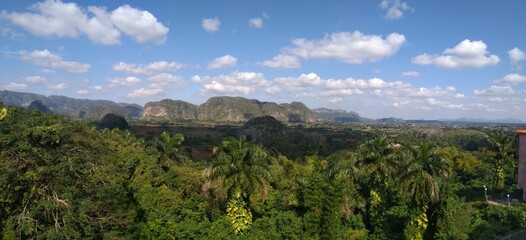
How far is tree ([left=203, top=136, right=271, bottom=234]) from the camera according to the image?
20672 millimetres

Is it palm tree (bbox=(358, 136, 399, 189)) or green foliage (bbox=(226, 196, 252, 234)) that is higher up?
palm tree (bbox=(358, 136, 399, 189))

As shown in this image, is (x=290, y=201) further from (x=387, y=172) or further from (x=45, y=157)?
(x=45, y=157)

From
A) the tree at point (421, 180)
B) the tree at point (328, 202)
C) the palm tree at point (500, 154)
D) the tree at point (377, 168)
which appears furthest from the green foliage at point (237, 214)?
the palm tree at point (500, 154)

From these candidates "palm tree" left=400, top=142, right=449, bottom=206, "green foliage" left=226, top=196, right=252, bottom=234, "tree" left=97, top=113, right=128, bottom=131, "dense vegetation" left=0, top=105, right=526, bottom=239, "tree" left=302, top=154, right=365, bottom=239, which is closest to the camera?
"dense vegetation" left=0, top=105, right=526, bottom=239

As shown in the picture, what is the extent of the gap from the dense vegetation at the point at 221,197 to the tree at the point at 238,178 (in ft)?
0.19

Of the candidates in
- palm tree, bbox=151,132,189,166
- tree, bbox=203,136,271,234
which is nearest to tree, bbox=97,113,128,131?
palm tree, bbox=151,132,189,166

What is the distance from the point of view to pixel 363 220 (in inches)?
1067

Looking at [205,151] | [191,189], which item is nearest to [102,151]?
[191,189]

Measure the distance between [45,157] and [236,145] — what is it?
9635mm

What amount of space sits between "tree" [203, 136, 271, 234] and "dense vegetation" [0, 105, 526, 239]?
6 centimetres

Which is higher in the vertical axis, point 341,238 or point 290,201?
point 290,201

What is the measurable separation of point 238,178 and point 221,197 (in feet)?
6.45

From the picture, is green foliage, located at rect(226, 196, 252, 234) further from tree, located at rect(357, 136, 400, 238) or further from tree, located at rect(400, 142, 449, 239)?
tree, located at rect(357, 136, 400, 238)

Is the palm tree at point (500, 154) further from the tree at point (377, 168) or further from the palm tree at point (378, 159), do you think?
the palm tree at point (378, 159)
